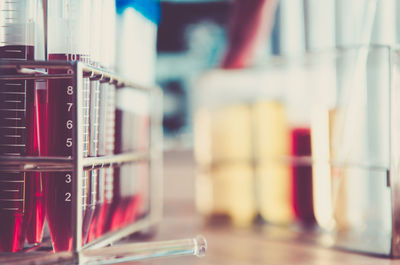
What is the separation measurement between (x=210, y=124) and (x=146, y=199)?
223mm

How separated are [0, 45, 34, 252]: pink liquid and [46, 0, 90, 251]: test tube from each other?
0.02 m

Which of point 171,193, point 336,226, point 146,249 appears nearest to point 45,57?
point 146,249

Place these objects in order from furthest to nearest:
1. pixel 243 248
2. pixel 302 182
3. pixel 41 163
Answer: pixel 302 182 < pixel 243 248 < pixel 41 163

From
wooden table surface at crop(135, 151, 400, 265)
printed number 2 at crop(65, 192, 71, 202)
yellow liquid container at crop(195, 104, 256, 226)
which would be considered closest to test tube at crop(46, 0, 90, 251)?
printed number 2 at crop(65, 192, 71, 202)

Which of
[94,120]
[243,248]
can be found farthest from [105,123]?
[243,248]

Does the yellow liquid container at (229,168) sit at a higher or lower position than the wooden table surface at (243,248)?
higher

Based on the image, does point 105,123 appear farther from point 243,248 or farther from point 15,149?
point 243,248

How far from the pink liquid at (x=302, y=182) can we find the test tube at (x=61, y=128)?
1.43 ft

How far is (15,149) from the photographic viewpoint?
45 cm

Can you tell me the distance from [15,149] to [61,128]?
0.06 metres

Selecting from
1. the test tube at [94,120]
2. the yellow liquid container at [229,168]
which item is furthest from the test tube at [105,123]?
the yellow liquid container at [229,168]

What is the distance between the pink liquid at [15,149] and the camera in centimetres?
44

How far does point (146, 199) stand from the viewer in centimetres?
69

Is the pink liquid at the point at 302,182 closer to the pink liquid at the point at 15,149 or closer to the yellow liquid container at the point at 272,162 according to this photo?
the yellow liquid container at the point at 272,162
